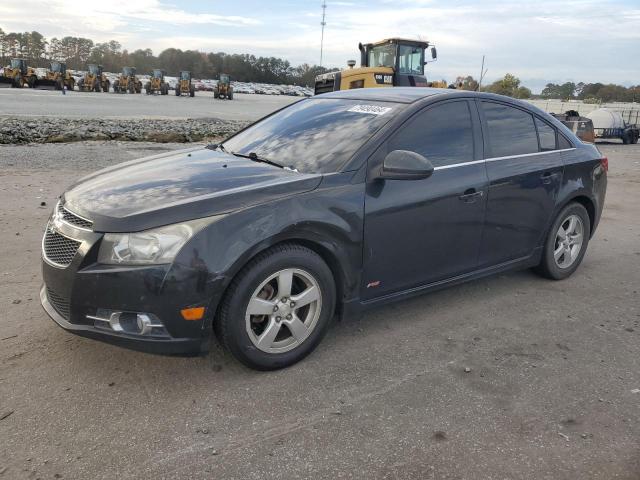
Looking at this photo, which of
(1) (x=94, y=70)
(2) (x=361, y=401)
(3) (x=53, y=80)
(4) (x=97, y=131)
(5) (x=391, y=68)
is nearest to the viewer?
(2) (x=361, y=401)

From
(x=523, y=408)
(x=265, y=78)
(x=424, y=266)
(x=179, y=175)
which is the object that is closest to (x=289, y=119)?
(x=179, y=175)

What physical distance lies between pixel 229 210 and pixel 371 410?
1.31 m

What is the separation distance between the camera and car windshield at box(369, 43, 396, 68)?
18.7 metres

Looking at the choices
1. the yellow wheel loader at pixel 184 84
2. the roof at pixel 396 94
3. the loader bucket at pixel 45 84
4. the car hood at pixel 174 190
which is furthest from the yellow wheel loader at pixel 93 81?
the car hood at pixel 174 190

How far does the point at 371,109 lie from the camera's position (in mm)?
3971

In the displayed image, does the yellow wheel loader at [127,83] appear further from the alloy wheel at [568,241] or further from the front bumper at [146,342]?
the front bumper at [146,342]

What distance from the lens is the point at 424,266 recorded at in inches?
152

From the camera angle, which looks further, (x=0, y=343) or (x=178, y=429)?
(x=0, y=343)

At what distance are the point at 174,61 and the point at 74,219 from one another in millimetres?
124864

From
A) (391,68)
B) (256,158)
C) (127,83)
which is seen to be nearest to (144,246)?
(256,158)

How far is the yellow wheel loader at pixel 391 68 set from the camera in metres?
18.2

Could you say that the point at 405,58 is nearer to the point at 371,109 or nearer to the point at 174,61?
the point at 371,109

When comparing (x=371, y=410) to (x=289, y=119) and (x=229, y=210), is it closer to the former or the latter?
(x=229, y=210)

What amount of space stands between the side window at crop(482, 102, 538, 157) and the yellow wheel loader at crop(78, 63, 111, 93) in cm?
4898
